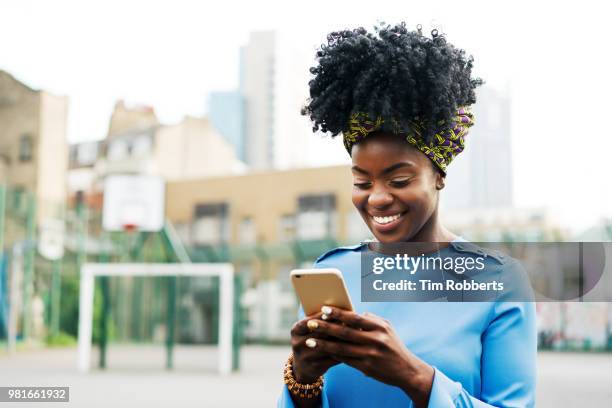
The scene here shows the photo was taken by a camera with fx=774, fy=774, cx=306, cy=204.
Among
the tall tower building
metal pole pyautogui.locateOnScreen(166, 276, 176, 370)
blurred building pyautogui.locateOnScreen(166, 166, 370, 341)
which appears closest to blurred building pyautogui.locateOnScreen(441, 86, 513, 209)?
blurred building pyautogui.locateOnScreen(166, 166, 370, 341)

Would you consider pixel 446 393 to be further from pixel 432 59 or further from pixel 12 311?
pixel 12 311

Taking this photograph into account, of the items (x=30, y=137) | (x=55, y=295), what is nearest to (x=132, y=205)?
(x=55, y=295)

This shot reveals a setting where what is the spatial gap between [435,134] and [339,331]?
47 cm

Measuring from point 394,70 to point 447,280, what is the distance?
0.43m

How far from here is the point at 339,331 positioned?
4.13 ft

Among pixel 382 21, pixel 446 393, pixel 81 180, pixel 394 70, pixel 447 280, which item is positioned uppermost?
pixel 81 180

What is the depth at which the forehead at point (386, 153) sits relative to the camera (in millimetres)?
1501

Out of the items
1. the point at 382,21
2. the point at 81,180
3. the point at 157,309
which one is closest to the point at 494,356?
the point at 382,21

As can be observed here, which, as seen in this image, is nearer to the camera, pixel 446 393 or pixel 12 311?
Answer: pixel 446 393

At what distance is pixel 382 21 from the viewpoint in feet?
5.27

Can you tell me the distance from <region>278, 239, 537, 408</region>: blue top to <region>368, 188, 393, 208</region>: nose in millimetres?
207

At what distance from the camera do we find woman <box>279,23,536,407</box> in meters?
1.44

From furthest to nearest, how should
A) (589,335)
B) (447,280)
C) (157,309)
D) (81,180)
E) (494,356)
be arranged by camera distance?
1. (81,180)
2. (157,309)
3. (589,335)
4. (447,280)
5. (494,356)

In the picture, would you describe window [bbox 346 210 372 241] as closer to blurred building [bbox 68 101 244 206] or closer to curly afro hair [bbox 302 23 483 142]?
blurred building [bbox 68 101 244 206]
